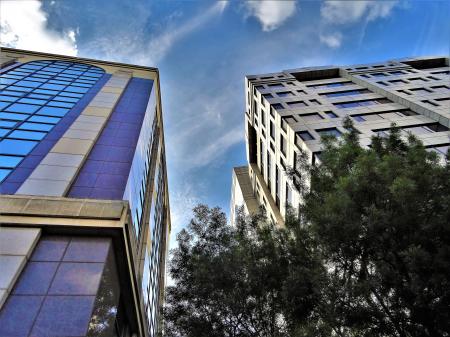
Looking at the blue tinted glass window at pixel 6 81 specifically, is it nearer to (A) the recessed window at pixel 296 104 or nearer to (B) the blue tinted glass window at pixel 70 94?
(B) the blue tinted glass window at pixel 70 94

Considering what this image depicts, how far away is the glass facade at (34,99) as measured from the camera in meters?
12.3

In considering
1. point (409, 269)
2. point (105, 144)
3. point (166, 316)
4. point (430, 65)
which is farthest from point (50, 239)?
point (430, 65)

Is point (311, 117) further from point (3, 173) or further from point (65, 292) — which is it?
point (65, 292)

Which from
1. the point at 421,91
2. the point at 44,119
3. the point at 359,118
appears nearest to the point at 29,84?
the point at 44,119

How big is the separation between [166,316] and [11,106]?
12.9 meters

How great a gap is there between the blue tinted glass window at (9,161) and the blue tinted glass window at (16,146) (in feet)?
1.19

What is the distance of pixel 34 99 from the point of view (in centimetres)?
1672

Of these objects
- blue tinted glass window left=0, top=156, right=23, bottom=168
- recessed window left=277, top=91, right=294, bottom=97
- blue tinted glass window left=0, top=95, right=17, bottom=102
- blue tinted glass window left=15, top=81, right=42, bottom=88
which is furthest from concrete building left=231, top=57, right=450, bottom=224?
blue tinted glass window left=15, top=81, right=42, bottom=88

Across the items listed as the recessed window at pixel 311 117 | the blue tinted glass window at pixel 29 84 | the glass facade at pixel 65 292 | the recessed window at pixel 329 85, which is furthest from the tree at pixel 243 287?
the recessed window at pixel 329 85

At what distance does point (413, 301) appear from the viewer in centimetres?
730

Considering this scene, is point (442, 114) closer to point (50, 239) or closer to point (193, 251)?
point (193, 251)

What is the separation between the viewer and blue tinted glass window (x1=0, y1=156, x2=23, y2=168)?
1114 centimetres

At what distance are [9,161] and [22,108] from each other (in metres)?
5.22

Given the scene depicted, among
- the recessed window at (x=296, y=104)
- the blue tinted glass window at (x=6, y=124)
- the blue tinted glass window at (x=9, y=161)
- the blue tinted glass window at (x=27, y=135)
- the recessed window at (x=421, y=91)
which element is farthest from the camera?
the recessed window at (x=421, y=91)
